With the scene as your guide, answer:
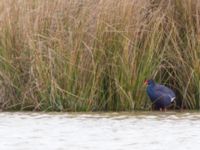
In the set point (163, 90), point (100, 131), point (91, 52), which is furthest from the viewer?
point (163, 90)

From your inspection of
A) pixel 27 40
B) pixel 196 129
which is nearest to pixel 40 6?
pixel 27 40

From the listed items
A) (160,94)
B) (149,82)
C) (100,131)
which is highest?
(149,82)

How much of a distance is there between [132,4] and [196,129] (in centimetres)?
236

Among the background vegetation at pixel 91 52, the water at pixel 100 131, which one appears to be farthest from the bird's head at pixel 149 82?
the water at pixel 100 131

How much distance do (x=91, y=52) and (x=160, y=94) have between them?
3.57ft

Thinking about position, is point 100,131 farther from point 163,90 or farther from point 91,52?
point 163,90

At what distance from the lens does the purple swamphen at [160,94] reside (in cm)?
1122

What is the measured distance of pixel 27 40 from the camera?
1133cm

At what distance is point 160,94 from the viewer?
11.4 meters

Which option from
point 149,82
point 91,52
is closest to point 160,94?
point 149,82

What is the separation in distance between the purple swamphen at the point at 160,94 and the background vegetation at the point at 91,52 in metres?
0.18

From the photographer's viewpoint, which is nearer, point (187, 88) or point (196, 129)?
point (196, 129)

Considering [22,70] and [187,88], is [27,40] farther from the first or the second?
[187,88]

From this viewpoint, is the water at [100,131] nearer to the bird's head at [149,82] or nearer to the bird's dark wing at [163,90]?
the bird's dark wing at [163,90]
